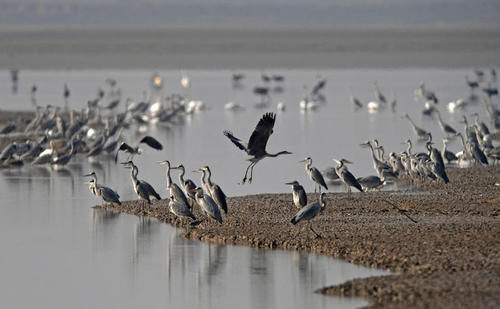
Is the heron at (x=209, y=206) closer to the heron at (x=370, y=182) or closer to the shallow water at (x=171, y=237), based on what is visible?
the shallow water at (x=171, y=237)

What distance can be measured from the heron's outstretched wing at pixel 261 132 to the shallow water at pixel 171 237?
1.51 metres

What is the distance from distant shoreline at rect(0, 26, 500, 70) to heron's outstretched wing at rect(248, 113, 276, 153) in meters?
43.6

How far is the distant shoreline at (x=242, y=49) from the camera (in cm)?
6159

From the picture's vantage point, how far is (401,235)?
12359 millimetres

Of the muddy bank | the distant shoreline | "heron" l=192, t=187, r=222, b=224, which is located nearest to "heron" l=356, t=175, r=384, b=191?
the muddy bank

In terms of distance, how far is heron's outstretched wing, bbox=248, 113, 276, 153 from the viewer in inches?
592

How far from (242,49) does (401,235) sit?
58.1m

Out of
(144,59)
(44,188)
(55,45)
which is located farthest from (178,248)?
(55,45)

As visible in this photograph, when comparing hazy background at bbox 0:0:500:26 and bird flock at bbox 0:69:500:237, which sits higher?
hazy background at bbox 0:0:500:26

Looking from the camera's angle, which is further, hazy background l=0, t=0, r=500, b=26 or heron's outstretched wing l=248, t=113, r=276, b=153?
hazy background l=0, t=0, r=500, b=26

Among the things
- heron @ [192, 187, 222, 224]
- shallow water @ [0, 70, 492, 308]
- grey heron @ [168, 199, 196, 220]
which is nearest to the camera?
shallow water @ [0, 70, 492, 308]

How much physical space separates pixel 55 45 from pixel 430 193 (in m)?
57.3

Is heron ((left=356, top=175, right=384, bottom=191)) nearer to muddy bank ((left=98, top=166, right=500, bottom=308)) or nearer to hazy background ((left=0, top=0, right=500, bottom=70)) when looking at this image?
muddy bank ((left=98, top=166, right=500, bottom=308))

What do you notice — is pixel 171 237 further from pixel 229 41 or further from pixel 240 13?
pixel 240 13
